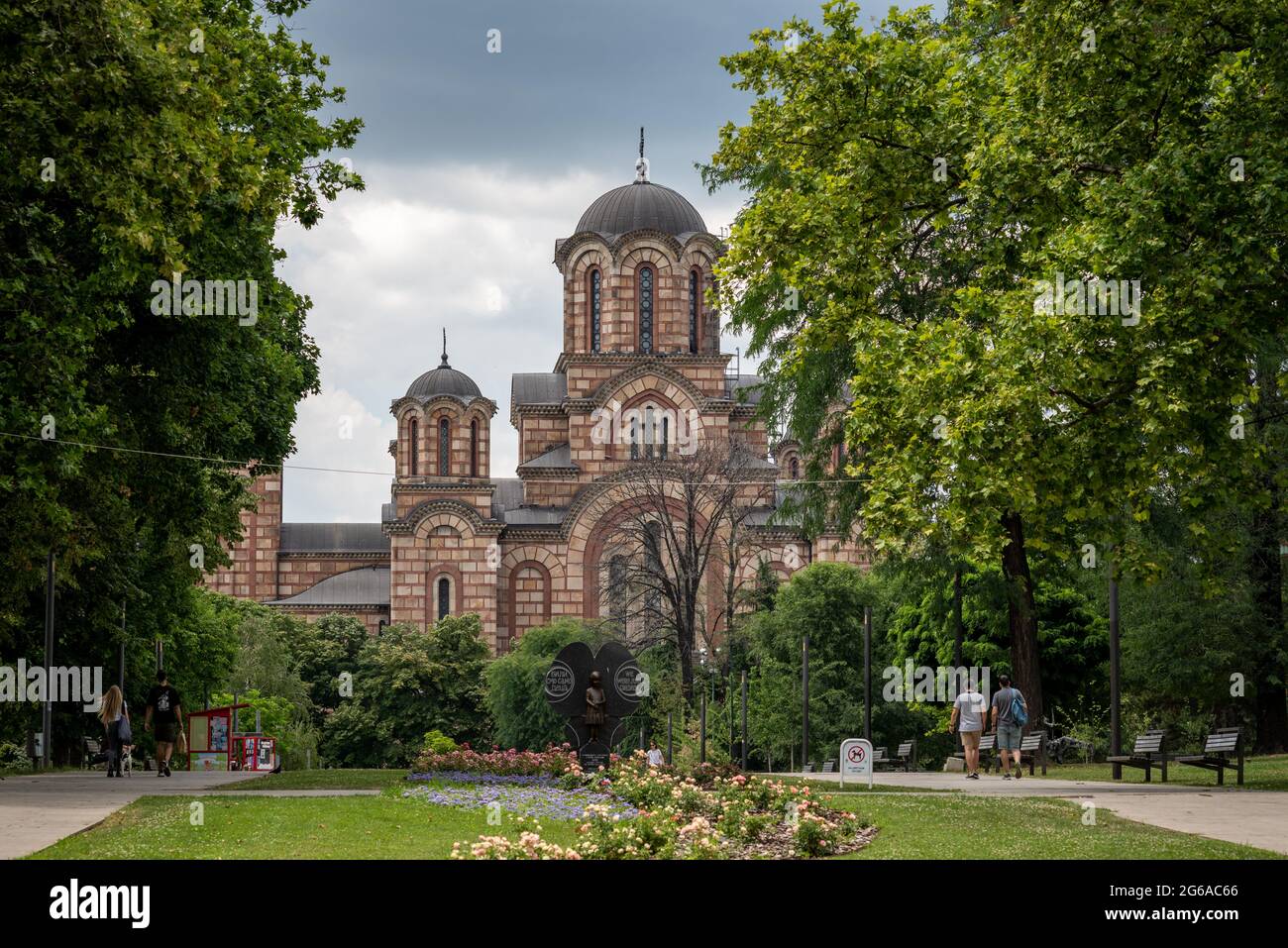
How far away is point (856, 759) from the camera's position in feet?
69.0

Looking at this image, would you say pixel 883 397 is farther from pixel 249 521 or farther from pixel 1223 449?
pixel 249 521

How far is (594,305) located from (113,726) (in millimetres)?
45374

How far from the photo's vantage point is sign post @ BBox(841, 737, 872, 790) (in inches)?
820

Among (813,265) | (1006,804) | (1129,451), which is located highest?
(813,265)

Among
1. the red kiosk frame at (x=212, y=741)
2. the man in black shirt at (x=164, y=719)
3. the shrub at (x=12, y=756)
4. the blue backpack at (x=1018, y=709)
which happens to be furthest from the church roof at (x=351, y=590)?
the blue backpack at (x=1018, y=709)

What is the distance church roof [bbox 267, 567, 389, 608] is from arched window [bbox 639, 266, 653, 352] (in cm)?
1655

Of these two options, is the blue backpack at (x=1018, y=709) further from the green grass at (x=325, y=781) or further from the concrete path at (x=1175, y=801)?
the green grass at (x=325, y=781)

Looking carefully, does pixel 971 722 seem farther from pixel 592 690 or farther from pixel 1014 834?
pixel 1014 834

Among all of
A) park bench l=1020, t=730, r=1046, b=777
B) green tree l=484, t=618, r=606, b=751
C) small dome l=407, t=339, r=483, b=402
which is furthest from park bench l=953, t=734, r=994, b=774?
small dome l=407, t=339, r=483, b=402

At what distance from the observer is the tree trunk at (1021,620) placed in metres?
27.4

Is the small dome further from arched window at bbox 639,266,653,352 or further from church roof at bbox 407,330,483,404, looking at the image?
arched window at bbox 639,266,653,352

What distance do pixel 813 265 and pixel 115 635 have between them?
52.7 ft

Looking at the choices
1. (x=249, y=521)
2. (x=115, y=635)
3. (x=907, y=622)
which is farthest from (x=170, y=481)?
(x=249, y=521)
